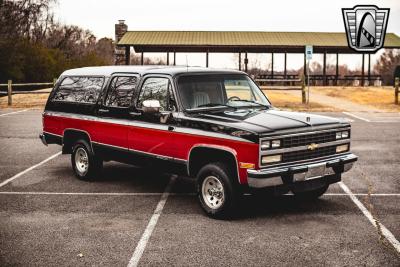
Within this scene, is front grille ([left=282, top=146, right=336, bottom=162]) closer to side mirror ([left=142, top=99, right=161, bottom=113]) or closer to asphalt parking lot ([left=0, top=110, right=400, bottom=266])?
asphalt parking lot ([left=0, top=110, right=400, bottom=266])

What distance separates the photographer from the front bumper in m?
6.09

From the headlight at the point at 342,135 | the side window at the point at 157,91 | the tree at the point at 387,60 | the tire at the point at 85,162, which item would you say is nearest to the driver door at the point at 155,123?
the side window at the point at 157,91

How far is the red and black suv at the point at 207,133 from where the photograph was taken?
625 cm

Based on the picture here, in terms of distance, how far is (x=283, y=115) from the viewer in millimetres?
6957

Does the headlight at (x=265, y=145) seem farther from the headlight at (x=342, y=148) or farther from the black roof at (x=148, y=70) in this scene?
the black roof at (x=148, y=70)

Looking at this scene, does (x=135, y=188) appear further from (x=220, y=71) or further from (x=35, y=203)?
(x=220, y=71)

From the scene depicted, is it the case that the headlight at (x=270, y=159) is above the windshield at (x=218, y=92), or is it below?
below

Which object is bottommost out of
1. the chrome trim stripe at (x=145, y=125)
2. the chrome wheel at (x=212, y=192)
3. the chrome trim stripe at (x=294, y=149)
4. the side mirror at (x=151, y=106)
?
the chrome wheel at (x=212, y=192)

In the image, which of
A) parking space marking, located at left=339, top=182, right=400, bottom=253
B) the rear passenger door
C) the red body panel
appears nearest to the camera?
parking space marking, located at left=339, top=182, right=400, bottom=253

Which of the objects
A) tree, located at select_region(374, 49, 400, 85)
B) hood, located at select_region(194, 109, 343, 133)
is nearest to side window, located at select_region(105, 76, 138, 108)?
hood, located at select_region(194, 109, 343, 133)

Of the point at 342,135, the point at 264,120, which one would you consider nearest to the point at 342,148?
the point at 342,135

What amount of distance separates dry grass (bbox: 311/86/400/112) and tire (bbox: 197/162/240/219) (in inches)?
795

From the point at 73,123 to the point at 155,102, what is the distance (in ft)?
8.59

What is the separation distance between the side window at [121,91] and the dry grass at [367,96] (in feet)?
63.9
